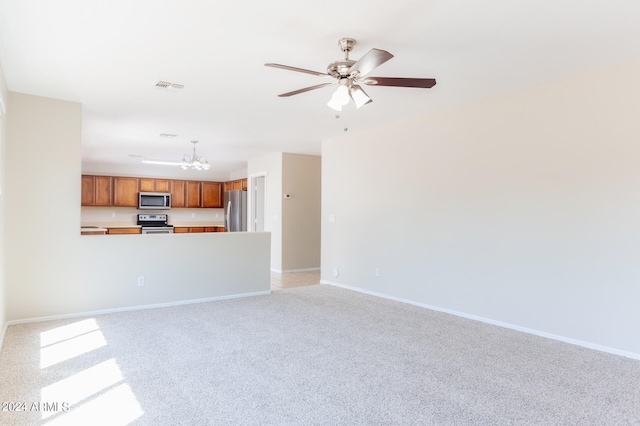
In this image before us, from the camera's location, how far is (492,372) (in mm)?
2764

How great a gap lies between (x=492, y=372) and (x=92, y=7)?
142 inches

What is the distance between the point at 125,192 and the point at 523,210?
8312mm

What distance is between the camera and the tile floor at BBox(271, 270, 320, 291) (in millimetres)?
6094

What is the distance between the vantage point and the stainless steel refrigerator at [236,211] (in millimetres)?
8648

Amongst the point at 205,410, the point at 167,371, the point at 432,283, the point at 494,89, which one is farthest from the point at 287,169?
the point at 205,410

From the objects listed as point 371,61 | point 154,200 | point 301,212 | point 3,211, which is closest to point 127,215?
point 154,200

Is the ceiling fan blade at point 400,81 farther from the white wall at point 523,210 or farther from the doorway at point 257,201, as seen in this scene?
the doorway at point 257,201

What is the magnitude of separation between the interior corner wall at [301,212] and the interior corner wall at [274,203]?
0.09m

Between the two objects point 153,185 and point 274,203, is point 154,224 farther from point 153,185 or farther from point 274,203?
point 274,203

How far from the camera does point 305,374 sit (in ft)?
8.84

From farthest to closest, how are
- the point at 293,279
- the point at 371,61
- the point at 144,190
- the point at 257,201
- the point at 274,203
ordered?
the point at 144,190
the point at 257,201
the point at 274,203
the point at 293,279
the point at 371,61

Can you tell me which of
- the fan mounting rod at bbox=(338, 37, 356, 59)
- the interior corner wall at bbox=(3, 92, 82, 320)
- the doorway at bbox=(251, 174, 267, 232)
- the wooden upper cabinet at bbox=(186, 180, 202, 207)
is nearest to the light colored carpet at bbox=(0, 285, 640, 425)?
the interior corner wall at bbox=(3, 92, 82, 320)

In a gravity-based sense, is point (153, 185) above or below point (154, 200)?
above

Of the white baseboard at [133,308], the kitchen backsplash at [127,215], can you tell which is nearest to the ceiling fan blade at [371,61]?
the white baseboard at [133,308]
